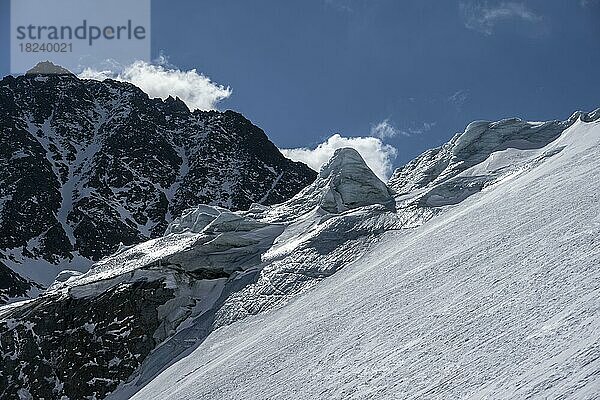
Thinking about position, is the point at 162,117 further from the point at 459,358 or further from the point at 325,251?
the point at 459,358

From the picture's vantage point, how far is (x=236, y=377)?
14.0 m

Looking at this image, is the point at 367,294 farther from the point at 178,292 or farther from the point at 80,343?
the point at 80,343

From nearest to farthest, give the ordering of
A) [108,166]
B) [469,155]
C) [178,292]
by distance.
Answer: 1. [178,292]
2. [469,155]
3. [108,166]

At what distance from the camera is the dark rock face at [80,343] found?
71.1 feet

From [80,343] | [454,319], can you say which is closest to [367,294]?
[454,319]

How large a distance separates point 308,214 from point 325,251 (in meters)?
5.72

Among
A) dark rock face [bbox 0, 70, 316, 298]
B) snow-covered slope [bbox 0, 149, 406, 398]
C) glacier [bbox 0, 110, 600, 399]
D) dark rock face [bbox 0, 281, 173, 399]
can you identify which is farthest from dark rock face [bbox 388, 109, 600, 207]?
dark rock face [bbox 0, 70, 316, 298]

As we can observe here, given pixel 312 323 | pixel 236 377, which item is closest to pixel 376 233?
pixel 312 323

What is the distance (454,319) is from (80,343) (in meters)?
16.0

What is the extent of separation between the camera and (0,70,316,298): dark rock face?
4493 inches

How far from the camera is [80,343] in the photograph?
22922 millimetres

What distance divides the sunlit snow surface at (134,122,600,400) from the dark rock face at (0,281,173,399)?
3.52 metres

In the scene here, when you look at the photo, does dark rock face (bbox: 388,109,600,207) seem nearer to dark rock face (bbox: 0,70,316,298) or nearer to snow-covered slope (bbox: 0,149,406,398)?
snow-covered slope (bbox: 0,149,406,398)

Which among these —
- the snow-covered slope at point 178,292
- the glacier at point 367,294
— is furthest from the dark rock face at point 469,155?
the snow-covered slope at point 178,292
